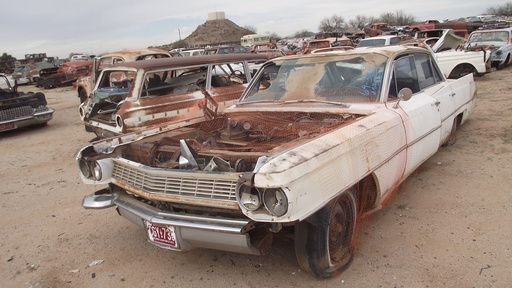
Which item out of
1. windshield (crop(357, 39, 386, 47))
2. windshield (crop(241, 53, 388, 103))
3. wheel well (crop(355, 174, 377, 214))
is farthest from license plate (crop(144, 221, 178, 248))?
windshield (crop(357, 39, 386, 47))

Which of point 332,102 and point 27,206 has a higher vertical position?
point 332,102

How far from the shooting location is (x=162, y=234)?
2.85 meters

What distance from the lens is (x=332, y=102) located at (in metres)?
3.79

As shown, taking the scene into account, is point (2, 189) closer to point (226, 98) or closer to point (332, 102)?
point (226, 98)

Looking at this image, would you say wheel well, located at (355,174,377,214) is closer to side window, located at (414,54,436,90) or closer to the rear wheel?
side window, located at (414,54,436,90)

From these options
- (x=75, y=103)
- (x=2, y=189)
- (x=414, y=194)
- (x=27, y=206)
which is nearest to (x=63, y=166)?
(x=2, y=189)

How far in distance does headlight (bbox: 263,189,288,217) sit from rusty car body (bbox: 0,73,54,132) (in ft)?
Answer: 30.3

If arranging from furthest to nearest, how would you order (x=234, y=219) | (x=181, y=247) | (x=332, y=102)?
(x=332, y=102) < (x=181, y=247) < (x=234, y=219)

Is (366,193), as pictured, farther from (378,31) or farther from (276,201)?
(378,31)

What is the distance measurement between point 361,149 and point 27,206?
4.19 metres

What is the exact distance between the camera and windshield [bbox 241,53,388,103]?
12.5 ft

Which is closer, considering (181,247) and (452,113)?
(181,247)

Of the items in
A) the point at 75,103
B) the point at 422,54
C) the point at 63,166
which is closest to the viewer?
the point at 422,54

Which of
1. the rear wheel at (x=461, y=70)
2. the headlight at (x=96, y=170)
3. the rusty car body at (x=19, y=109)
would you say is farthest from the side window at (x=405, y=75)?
the rusty car body at (x=19, y=109)
